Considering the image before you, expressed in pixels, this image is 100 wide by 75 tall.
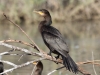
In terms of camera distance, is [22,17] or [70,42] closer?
[70,42]

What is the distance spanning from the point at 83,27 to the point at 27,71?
A: 1242cm

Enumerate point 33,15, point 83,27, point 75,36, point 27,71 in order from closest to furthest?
point 27,71
point 75,36
point 83,27
point 33,15

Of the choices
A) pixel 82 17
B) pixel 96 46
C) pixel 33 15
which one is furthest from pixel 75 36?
pixel 82 17

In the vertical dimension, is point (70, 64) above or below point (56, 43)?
below

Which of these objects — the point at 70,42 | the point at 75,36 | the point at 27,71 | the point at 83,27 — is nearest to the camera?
the point at 27,71

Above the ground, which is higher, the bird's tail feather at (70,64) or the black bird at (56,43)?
the black bird at (56,43)

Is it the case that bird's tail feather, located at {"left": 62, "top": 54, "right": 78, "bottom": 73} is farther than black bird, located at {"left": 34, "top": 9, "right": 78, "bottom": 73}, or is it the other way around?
black bird, located at {"left": 34, "top": 9, "right": 78, "bottom": 73}

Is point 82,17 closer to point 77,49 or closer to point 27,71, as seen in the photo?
point 77,49

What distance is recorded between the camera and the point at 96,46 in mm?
14359

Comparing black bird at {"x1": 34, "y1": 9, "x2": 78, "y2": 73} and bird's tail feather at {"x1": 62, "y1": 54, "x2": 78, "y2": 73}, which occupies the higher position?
black bird at {"x1": 34, "y1": 9, "x2": 78, "y2": 73}

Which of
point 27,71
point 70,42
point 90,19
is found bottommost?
point 90,19

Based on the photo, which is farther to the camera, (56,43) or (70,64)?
(56,43)

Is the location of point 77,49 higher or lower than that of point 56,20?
higher

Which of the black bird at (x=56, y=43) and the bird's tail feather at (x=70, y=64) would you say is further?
the black bird at (x=56, y=43)
